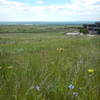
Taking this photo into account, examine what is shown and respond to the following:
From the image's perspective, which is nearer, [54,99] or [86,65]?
[54,99]

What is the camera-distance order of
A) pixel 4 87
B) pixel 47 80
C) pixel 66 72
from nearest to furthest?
1. pixel 4 87
2. pixel 47 80
3. pixel 66 72

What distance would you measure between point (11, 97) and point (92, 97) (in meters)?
0.78

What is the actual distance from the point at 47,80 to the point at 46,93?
26cm

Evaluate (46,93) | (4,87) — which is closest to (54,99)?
(46,93)

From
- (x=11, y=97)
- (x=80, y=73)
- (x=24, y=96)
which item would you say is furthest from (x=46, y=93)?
(x=80, y=73)

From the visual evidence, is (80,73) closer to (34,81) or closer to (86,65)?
(86,65)

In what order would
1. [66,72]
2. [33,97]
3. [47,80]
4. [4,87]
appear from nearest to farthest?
[33,97], [4,87], [47,80], [66,72]

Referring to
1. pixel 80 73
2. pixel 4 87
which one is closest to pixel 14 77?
pixel 4 87

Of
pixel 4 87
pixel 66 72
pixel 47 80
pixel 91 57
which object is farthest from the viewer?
pixel 91 57

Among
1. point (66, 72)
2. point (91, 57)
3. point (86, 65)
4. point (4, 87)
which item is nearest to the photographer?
point (4, 87)

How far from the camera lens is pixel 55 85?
4.79 feet

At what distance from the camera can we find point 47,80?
5.26 feet

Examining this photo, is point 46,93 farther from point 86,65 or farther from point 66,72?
point 86,65

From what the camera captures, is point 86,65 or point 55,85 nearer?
point 55,85
